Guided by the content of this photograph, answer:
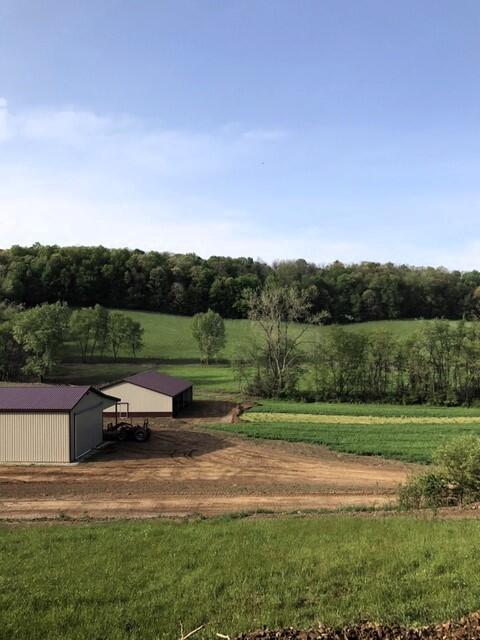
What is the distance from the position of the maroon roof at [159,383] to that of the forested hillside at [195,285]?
59217 millimetres

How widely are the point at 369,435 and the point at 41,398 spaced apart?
18940mm

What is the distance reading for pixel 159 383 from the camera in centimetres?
4569

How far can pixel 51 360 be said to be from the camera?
65812mm

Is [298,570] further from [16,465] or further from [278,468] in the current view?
[16,465]

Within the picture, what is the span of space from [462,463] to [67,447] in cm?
1967

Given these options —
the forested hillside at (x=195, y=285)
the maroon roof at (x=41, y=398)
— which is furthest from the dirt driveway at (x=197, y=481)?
the forested hillside at (x=195, y=285)

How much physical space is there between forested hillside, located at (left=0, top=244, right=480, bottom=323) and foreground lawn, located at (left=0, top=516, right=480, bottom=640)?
94231mm

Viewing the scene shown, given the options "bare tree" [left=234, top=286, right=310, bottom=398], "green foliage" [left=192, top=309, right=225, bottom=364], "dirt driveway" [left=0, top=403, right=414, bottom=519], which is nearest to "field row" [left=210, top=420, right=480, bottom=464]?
"dirt driveway" [left=0, top=403, right=414, bottom=519]

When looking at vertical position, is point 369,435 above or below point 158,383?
below

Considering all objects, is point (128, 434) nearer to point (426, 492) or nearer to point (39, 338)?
point (426, 492)

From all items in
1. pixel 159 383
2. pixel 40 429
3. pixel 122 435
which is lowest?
pixel 122 435

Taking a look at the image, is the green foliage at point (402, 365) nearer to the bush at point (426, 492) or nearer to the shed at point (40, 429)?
the shed at point (40, 429)

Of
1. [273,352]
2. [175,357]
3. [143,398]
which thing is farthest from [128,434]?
[175,357]

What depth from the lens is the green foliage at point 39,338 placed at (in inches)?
2547
